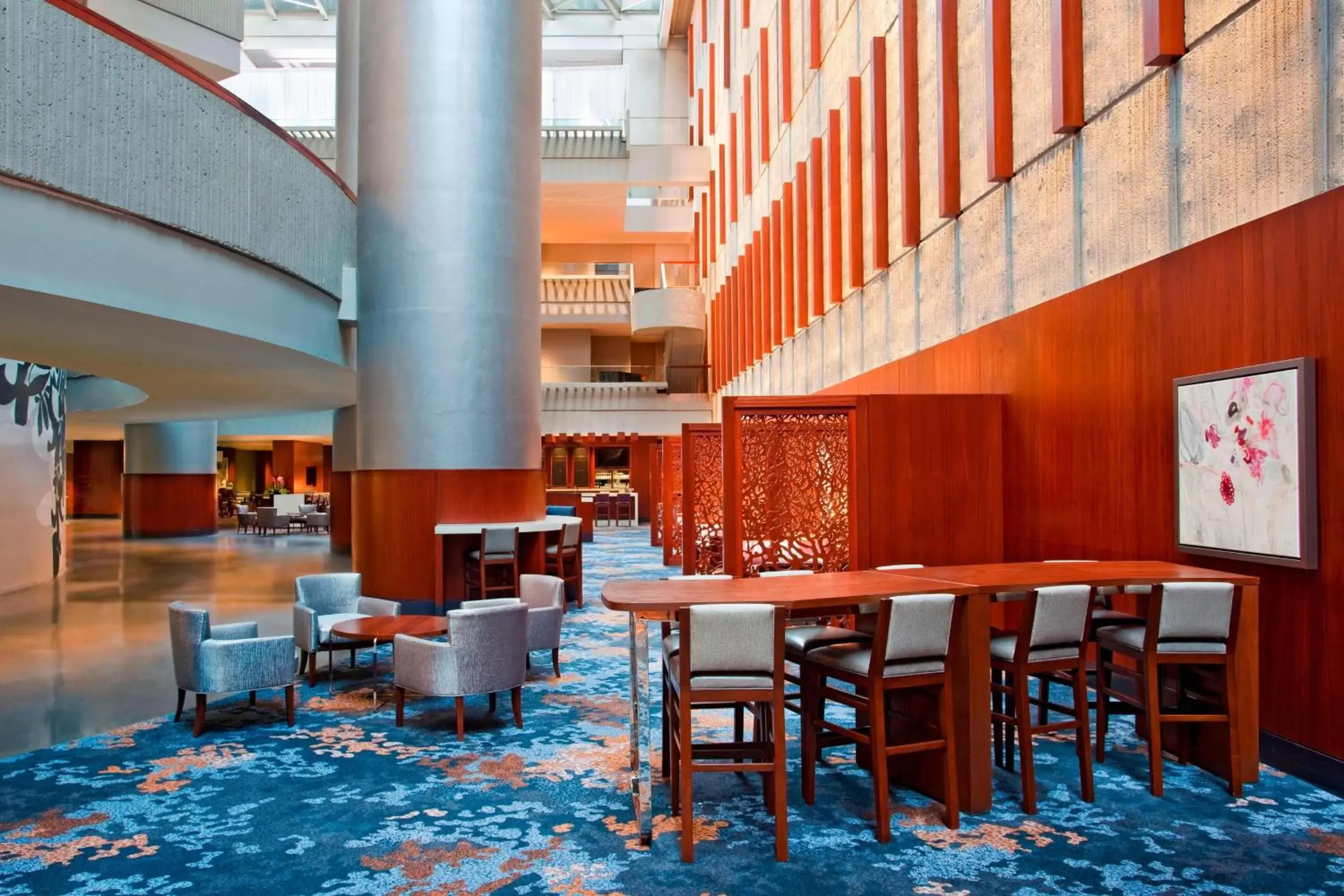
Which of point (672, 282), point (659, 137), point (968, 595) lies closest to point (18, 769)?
point (968, 595)

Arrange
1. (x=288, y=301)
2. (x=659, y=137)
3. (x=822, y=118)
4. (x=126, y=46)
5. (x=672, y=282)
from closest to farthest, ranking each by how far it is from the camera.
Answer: (x=126, y=46) → (x=288, y=301) → (x=822, y=118) → (x=672, y=282) → (x=659, y=137)

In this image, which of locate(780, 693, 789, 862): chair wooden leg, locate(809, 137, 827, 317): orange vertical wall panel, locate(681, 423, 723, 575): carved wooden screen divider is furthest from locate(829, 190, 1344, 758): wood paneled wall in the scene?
locate(809, 137, 827, 317): orange vertical wall panel

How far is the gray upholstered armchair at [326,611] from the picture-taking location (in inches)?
270

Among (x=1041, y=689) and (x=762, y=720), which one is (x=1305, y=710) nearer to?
(x=1041, y=689)

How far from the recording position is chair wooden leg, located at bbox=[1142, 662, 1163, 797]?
438cm

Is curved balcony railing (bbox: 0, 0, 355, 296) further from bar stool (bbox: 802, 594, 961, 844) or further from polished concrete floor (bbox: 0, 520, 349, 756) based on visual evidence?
bar stool (bbox: 802, 594, 961, 844)

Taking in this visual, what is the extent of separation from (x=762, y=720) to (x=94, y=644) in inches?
263

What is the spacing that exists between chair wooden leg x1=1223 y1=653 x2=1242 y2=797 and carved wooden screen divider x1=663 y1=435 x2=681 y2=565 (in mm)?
10941

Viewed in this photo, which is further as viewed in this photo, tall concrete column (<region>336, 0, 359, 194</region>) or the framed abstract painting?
tall concrete column (<region>336, 0, 359, 194</region>)

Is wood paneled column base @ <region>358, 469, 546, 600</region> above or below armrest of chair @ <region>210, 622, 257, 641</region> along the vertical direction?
above

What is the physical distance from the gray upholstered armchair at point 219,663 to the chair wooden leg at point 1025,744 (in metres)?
4.15

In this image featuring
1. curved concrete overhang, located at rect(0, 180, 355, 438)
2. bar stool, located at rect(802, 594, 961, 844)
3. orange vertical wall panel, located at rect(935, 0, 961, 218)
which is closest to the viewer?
bar stool, located at rect(802, 594, 961, 844)

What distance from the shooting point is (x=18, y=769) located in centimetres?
492

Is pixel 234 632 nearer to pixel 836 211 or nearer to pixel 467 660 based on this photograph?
pixel 467 660
